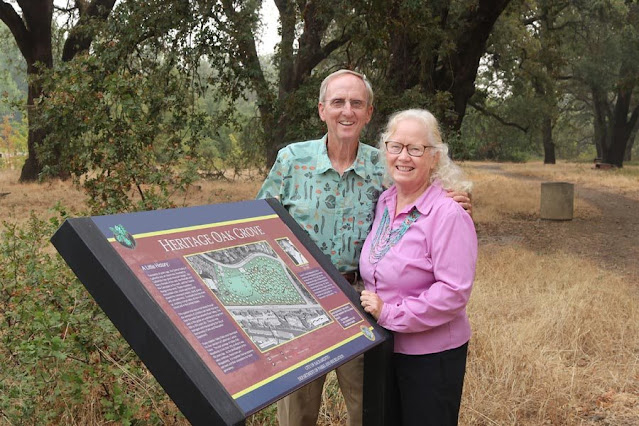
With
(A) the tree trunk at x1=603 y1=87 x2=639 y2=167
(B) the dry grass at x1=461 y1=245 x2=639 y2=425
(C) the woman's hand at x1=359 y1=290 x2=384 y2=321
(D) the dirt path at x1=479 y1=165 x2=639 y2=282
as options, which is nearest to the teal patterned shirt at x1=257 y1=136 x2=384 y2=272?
(C) the woman's hand at x1=359 y1=290 x2=384 y2=321

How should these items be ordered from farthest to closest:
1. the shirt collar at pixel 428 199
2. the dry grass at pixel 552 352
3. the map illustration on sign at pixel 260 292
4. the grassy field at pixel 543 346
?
1. the dry grass at pixel 552 352
2. the grassy field at pixel 543 346
3. the shirt collar at pixel 428 199
4. the map illustration on sign at pixel 260 292

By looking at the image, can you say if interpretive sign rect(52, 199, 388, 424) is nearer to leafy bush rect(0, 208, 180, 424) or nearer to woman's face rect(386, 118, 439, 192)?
woman's face rect(386, 118, 439, 192)

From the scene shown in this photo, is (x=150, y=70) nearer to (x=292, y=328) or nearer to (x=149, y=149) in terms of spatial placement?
(x=149, y=149)

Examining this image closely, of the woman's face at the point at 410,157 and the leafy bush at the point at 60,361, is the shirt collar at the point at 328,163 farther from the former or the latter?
the leafy bush at the point at 60,361

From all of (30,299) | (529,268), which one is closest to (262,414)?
(30,299)

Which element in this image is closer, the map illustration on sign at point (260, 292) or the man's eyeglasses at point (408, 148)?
the map illustration on sign at point (260, 292)

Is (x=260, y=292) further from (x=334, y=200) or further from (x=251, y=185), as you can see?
(x=251, y=185)

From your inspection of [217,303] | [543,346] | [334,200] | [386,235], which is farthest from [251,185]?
[217,303]

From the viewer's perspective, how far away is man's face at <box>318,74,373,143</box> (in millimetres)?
2895

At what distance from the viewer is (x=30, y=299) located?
12.6ft

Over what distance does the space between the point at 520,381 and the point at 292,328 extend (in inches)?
110

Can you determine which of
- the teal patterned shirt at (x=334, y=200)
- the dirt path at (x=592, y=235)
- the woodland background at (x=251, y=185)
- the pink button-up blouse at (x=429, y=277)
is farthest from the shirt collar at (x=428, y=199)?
the dirt path at (x=592, y=235)

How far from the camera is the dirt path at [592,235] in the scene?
1006cm

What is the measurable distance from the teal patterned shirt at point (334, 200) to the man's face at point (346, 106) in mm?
139
